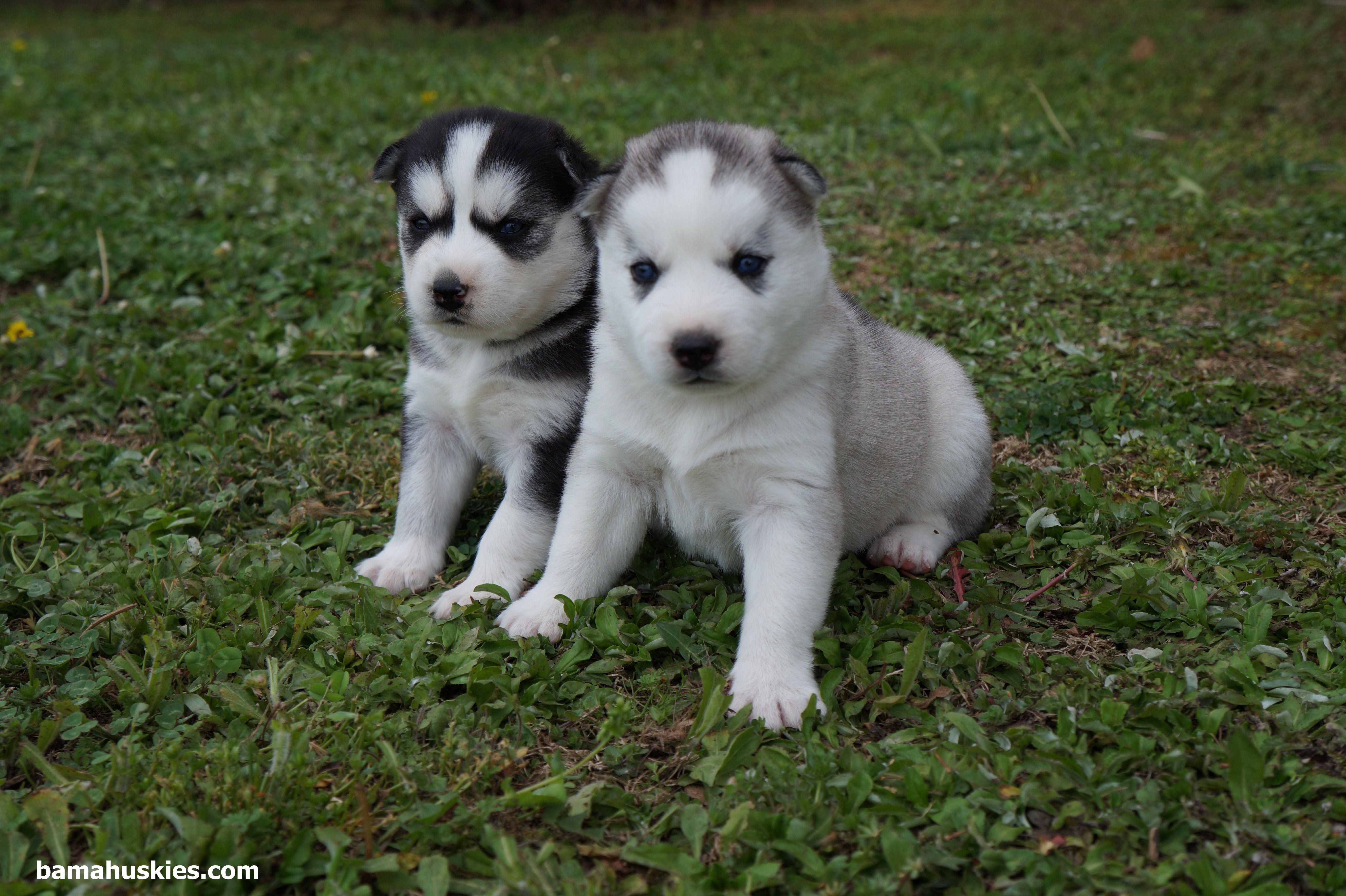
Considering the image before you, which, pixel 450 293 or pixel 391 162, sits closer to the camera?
pixel 450 293

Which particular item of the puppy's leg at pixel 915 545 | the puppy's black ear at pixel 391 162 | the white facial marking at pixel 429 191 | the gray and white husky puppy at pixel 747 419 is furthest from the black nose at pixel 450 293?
the puppy's leg at pixel 915 545

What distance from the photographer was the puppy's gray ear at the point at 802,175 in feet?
10.6

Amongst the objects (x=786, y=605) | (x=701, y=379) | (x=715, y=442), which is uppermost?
(x=701, y=379)

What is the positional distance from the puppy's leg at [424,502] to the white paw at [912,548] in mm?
1653

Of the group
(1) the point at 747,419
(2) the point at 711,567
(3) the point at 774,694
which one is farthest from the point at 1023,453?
(3) the point at 774,694

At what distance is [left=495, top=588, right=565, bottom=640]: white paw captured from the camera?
3.54 meters

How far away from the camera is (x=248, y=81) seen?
10203 millimetres

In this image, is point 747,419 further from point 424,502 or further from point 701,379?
point 424,502

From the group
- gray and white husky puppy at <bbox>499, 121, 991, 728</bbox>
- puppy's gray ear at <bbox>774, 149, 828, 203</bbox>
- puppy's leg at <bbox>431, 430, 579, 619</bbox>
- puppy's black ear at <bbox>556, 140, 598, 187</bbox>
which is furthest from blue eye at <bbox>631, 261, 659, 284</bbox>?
puppy's leg at <bbox>431, 430, 579, 619</bbox>

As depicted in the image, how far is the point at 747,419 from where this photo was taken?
338 cm

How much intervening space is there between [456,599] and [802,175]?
6.20ft

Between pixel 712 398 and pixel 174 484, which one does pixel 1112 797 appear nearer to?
pixel 712 398

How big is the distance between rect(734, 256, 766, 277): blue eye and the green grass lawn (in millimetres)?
1196

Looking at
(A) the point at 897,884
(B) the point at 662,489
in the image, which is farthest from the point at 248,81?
(A) the point at 897,884
